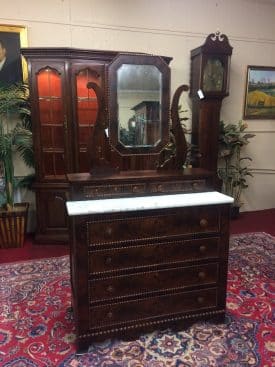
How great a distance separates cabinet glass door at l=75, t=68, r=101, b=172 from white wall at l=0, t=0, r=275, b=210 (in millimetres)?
584

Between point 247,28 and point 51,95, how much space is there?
3.01 m

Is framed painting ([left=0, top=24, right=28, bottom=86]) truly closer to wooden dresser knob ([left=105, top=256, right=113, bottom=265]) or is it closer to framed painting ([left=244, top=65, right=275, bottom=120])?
wooden dresser knob ([left=105, top=256, right=113, bottom=265])

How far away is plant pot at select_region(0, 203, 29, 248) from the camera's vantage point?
3.39 meters

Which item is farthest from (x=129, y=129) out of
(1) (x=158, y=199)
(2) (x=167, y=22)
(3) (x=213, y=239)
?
(2) (x=167, y=22)

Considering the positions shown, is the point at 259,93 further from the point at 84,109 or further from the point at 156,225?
the point at 156,225

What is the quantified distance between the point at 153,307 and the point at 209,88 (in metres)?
2.98

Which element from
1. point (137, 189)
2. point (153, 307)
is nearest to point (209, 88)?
point (137, 189)

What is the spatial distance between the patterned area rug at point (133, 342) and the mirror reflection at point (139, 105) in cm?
137

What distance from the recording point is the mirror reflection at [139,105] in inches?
83.6

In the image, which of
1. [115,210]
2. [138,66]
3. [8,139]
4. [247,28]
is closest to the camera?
[115,210]

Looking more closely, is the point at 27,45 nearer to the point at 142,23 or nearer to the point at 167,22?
the point at 142,23

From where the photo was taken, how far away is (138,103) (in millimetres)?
2205

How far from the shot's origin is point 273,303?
94.0 inches

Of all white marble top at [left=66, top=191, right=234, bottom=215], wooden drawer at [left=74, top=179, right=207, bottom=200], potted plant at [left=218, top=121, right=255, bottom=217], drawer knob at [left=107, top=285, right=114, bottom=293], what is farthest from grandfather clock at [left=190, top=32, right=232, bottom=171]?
drawer knob at [left=107, top=285, right=114, bottom=293]
